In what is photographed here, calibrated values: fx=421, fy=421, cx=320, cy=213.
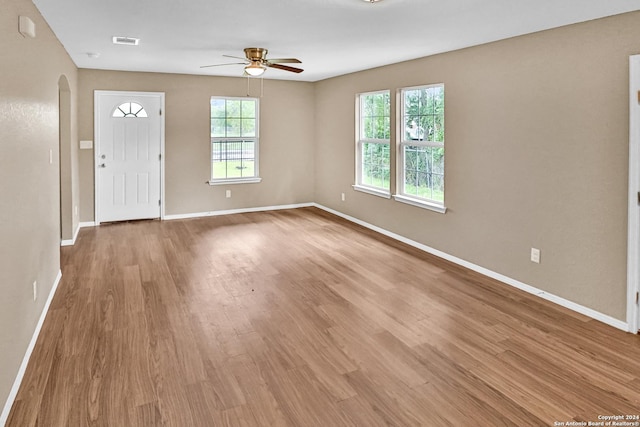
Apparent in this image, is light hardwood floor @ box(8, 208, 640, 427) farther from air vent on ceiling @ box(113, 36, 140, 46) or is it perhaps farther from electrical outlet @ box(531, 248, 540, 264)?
air vent on ceiling @ box(113, 36, 140, 46)

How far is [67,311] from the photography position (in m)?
3.39

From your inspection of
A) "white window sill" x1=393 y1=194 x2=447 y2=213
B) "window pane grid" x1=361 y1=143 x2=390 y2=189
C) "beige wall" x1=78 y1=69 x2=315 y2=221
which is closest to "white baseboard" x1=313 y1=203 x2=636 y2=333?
"white window sill" x1=393 y1=194 x2=447 y2=213

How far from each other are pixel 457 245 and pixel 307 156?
3.90 m

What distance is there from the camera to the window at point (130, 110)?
6359mm

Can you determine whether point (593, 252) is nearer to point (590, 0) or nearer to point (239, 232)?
point (590, 0)

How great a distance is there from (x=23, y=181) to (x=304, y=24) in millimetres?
2415

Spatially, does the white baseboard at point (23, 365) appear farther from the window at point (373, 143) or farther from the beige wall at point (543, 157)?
the window at point (373, 143)

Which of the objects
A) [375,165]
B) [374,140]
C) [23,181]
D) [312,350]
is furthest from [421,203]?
[23,181]

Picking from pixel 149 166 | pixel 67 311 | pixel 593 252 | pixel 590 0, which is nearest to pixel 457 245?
pixel 593 252

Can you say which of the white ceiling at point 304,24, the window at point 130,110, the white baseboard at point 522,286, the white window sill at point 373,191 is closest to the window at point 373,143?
the white window sill at point 373,191

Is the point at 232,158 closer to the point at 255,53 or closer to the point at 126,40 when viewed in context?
the point at 255,53

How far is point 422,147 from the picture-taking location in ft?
17.1

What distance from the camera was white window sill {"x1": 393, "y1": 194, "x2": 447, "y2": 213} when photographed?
486 centimetres

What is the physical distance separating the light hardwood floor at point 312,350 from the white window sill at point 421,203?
0.62 meters
